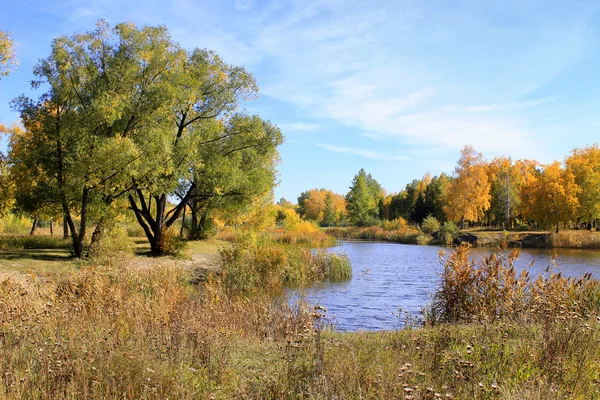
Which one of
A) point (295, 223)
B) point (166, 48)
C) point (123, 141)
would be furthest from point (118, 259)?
point (295, 223)

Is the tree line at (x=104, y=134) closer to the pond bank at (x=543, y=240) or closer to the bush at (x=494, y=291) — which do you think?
the bush at (x=494, y=291)

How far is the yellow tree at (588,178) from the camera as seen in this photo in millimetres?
47528

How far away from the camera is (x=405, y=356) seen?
6.05 metres

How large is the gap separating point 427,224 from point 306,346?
54579mm

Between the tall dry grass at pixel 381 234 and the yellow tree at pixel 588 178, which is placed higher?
the yellow tree at pixel 588 178

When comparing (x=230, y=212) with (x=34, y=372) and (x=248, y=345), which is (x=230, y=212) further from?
(x=34, y=372)

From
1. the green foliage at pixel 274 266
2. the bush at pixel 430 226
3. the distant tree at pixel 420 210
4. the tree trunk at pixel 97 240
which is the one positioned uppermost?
the distant tree at pixel 420 210

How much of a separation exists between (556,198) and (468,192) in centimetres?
1006

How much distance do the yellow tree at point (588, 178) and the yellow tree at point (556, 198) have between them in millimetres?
925

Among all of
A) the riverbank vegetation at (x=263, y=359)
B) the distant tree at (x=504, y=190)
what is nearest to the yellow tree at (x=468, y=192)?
the distant tree at (x=504, y=190)

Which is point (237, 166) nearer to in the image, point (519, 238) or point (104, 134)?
point (104, 134)

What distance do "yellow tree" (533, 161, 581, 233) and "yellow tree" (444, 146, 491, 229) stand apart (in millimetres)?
6130

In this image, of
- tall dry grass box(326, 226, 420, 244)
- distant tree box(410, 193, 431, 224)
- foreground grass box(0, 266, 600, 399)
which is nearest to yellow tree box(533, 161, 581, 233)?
tall dry grass box(326, 226, 420, 244)

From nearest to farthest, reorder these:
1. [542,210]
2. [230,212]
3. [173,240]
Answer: [173,240] → [230,212] → [542,210]
